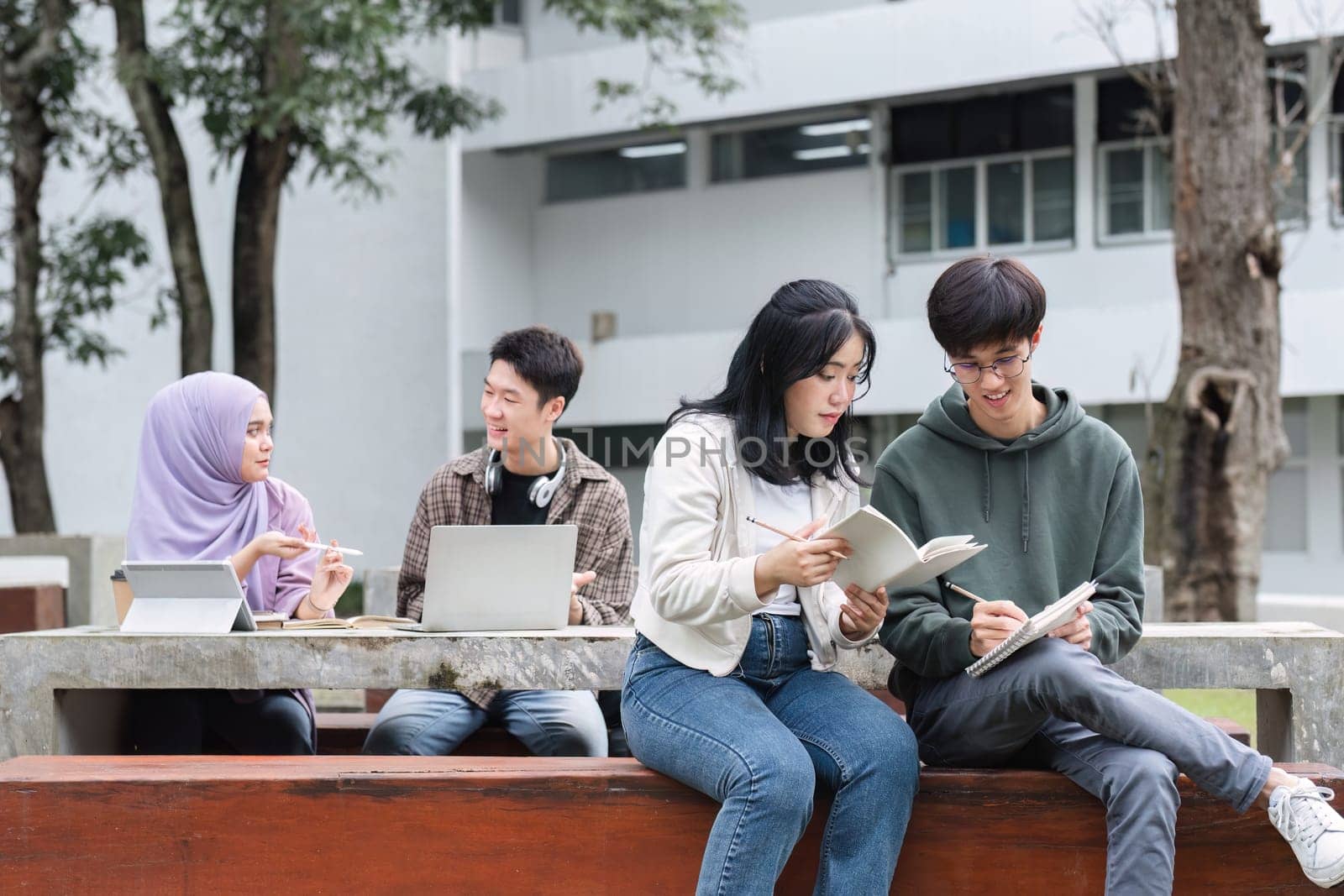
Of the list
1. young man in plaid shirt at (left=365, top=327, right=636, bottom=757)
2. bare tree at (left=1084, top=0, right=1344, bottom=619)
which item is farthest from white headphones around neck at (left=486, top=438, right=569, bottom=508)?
bare tree at (left=1084, top=0, right=1344, bottom=619)

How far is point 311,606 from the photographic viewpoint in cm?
382

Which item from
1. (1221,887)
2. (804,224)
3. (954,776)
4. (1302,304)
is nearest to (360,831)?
(954,776)

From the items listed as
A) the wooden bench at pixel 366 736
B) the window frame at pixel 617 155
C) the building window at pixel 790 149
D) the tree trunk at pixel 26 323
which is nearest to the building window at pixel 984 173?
the building window at pixel 790 149

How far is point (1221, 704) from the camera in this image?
855 cm

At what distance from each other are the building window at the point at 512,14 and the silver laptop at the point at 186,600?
17091 mm

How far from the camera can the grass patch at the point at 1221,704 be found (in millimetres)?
8062

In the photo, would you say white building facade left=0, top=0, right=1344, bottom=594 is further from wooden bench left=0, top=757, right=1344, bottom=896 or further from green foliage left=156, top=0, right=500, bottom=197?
wooden bench left=0, top=757, right=1344, bottom=896

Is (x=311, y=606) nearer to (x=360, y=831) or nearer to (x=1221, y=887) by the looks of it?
(x=360, y=831)

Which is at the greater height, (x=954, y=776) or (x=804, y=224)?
(x=804, y=224)

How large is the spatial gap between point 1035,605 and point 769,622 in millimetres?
537

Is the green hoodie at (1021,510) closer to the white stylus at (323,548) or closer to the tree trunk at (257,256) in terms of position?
the white stylus at (323,548)

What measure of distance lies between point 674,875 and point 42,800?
124 cm

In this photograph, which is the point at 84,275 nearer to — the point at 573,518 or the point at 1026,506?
the point at 573,518

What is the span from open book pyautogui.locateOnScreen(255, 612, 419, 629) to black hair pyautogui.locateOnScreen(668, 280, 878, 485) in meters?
0.86
